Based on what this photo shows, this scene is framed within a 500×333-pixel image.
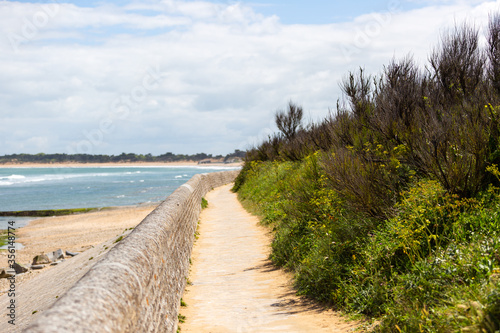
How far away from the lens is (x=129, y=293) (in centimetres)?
361

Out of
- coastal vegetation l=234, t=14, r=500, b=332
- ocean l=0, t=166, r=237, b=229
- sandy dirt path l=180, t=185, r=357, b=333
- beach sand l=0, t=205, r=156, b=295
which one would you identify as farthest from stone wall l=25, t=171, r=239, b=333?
ocean l=0, t=166, r=237, b=229

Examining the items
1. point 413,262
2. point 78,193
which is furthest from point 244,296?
point 78,193

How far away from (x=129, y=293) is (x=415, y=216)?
3937 mm

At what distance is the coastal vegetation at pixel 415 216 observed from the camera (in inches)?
171

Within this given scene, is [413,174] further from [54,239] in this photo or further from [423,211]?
[54,239]

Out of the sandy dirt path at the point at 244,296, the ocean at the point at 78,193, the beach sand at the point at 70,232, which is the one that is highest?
the sandy dirt path at the point at 244,296

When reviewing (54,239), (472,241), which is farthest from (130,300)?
(54,239)

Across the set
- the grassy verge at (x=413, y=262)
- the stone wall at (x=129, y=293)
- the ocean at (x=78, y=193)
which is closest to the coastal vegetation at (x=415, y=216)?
the grassy verge at (x=413, y=262)

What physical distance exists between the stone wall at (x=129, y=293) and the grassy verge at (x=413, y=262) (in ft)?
7.93

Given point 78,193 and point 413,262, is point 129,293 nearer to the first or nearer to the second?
point 413,262

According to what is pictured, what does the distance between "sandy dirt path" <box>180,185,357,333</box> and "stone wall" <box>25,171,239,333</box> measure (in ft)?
2.00

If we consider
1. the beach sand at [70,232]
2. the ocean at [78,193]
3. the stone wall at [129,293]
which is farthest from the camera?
the ocean at [78,193]

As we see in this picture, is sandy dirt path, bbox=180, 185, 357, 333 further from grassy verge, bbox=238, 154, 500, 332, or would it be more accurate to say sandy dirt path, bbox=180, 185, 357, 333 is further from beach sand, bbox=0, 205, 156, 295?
beach sand, bbox=0, 205, 156, 295

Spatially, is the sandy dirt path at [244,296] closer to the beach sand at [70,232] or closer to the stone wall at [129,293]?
the stone wall at [129,293]
